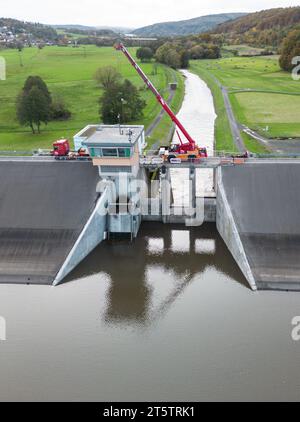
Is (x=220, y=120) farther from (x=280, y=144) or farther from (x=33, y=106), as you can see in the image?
(x=33, y=106)

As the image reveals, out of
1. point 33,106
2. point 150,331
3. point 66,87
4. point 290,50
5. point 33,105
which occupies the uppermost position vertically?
point 290,50

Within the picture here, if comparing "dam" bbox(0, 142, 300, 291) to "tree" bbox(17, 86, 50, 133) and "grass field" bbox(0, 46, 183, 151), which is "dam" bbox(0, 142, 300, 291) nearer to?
"grass field" bbox(0, 46, 183, 151)

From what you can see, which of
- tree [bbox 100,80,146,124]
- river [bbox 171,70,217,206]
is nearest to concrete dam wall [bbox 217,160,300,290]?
river [bbox 171,70,217,206]

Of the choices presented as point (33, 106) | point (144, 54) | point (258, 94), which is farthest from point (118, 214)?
point (144, 54)

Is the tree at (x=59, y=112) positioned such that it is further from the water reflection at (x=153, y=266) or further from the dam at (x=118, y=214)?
the water reflection at (x=153, y=266)

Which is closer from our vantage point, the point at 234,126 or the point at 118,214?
the point at 118,214

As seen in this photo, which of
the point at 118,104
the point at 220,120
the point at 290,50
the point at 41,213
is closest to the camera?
the point at 41,213

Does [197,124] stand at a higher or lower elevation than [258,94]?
lower
